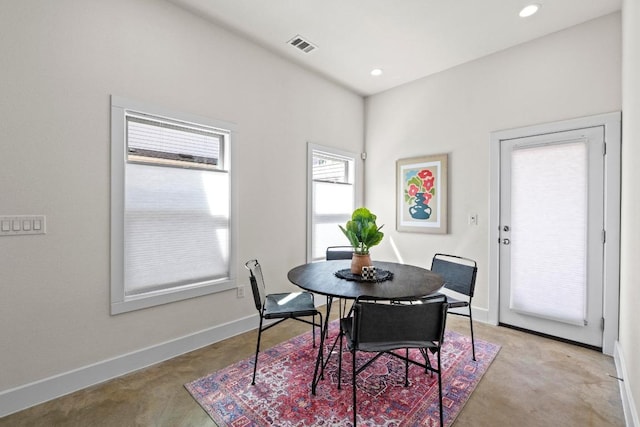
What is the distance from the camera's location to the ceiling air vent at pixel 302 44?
2.96m

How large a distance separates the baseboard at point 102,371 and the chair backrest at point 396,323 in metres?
1.72

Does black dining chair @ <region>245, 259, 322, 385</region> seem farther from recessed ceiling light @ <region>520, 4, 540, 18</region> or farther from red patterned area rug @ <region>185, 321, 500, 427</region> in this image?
recessed ceiling light @ <region>520, 4, 540, 18</region>

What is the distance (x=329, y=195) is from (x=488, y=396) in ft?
8.97

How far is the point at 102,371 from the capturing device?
2.09 m

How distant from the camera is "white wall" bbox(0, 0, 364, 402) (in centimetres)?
180

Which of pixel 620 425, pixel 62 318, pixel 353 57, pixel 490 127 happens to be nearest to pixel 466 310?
pixel 620 425

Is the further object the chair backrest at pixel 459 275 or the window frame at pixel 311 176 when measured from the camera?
the window frame at pixel 311 176

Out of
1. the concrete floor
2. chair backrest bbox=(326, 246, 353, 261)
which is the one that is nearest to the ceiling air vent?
chair backrest bbox=(326, 246, 353, 261)

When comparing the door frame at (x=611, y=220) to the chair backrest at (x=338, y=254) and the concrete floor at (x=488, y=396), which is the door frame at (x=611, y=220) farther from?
the chair backrest at (x=338, y=254)

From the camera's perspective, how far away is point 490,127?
10.5ft

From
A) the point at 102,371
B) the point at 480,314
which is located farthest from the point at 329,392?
the point at 480,314

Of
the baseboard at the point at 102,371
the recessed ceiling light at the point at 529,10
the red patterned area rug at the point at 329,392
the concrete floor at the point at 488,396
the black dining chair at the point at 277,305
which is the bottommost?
the concrete floor at the point at 488,396

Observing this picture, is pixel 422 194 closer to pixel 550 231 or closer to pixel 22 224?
pixel 550 231

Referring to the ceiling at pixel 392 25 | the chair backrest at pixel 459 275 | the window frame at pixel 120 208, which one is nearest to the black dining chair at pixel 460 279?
the chair backrest at pixel 459 275
